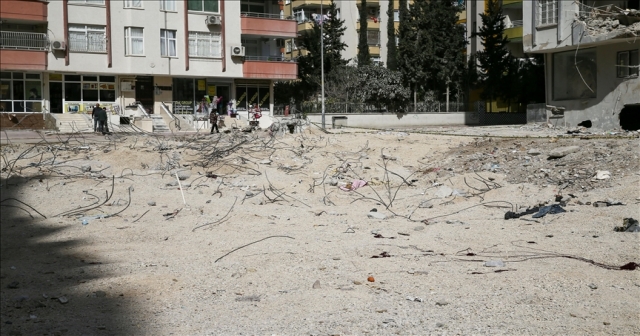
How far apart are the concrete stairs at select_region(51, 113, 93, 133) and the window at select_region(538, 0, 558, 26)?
2058 cm

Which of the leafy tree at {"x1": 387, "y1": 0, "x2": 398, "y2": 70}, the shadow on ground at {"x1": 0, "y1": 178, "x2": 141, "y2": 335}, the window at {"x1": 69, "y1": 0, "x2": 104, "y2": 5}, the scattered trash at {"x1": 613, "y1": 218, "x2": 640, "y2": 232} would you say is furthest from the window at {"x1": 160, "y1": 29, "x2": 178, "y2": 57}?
the scattered trash at {"x1": 613, "y1": 218, "x2": 640, "y2": 232}

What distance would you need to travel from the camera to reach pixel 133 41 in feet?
123

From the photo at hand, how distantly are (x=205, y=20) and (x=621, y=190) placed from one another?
31673 millimetres

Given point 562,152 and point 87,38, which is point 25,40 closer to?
point 87,38

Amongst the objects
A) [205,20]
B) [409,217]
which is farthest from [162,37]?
[409,217]

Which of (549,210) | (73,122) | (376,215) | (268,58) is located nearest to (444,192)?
(376,215)

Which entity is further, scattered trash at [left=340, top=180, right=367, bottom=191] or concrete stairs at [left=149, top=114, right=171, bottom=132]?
concrete stairs at [left=149, top=114, right=171, bottom=132]

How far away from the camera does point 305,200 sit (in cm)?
1372

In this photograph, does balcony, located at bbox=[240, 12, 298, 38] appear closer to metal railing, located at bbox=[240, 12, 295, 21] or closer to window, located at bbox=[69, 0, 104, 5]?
metal railing, located at bbox=[240, 12, 295, 21]

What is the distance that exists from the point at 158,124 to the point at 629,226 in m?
29.2

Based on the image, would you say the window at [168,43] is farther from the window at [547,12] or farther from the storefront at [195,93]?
the window at [547,12]

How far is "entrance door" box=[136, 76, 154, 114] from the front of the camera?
125 feet

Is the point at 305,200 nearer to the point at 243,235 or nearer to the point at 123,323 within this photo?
the point at 243,235

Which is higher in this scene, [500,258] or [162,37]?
[162,37]
